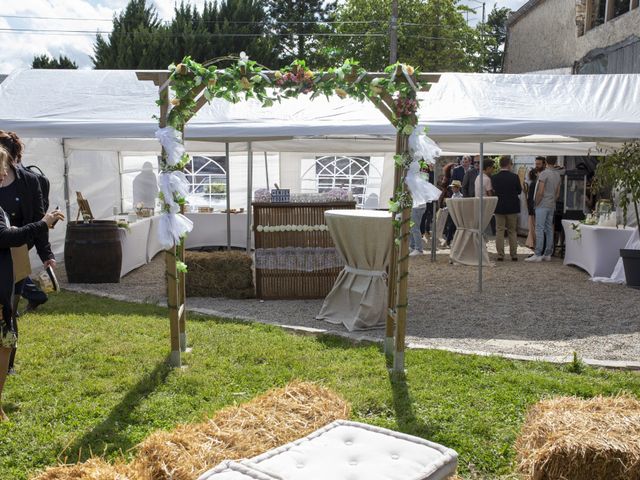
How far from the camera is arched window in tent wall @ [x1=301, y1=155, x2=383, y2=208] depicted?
15672mm

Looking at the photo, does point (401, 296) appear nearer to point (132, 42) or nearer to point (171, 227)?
point (171, 227)

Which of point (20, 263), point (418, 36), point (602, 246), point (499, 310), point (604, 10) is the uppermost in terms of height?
point (418, 36)

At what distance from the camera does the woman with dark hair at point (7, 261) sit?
386cm

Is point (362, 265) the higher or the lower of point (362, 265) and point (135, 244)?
the higher

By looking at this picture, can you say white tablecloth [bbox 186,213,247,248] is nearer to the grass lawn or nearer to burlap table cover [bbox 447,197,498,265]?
burlap table cover [bbox 447,197,498,265]

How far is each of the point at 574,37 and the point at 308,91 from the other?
14.9m

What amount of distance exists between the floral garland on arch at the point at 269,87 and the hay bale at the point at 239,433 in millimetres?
1783

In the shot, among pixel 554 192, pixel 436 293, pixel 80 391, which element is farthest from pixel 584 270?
pixel 80 391

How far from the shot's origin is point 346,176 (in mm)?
15961

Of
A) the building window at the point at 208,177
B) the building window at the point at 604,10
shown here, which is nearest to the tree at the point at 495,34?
the building window at the point at 604,10

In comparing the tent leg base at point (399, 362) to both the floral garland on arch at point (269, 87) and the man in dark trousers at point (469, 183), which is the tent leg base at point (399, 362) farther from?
the man in dark trousers at point (469, 183)

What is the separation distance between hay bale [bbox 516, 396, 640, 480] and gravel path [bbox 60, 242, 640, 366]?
265 cm

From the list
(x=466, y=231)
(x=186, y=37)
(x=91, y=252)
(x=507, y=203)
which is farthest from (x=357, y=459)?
(x=186, y=37)

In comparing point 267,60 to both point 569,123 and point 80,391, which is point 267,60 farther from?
point 80,391
